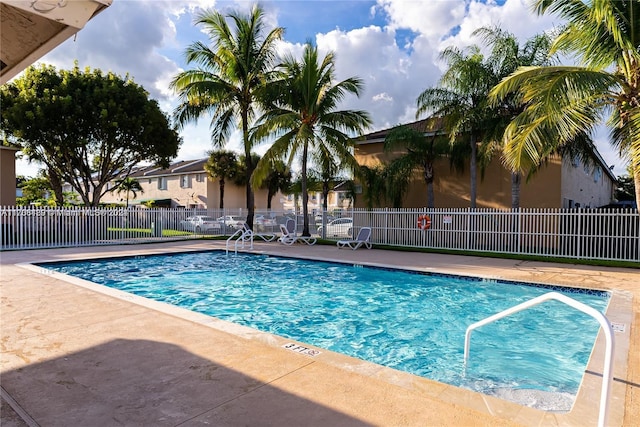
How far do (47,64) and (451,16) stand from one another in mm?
21459

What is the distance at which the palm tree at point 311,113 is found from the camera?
18.1m

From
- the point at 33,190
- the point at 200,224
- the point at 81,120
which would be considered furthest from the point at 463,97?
the point at 33,190

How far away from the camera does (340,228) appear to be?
20578 mm

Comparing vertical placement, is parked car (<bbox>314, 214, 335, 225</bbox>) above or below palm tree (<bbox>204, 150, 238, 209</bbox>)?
below

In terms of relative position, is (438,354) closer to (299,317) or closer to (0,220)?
(299,317)

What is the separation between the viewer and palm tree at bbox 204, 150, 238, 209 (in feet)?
116

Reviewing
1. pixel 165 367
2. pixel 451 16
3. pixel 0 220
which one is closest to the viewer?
pixel 165 367

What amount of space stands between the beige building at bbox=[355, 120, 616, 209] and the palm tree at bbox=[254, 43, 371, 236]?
3285 mm

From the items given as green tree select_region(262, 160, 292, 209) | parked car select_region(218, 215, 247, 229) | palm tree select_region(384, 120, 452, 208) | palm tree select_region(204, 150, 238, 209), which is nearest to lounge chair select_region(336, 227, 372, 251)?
palm tree select_region(384, 120, 452, 208)

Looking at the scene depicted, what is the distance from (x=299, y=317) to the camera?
749 cm

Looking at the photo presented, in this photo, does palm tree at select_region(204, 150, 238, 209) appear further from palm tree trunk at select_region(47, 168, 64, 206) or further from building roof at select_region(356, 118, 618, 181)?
building roof at select_region(356, 118, 618, 181)

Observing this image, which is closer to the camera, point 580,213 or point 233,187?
point 580,213

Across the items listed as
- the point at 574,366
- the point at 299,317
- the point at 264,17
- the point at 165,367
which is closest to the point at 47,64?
the point at 264,17

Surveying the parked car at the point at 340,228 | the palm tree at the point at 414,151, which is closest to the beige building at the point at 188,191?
the parked car at the point at 340,228
